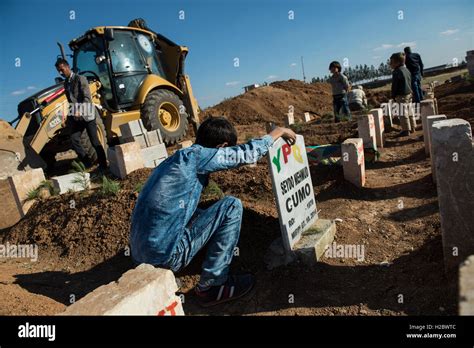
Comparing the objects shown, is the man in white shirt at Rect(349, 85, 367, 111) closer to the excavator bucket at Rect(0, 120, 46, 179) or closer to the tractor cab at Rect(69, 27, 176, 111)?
the tractor cab at Rect(69, 27, 176, 111)

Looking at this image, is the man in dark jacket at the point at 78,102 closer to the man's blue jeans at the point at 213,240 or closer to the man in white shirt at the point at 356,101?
the man's blue jeans at the point at 213,240

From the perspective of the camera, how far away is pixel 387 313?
7.93 ft

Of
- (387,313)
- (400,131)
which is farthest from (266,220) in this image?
(400,131)

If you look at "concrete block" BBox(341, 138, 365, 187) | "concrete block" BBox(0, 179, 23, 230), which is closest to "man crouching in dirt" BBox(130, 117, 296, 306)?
"concrete block" BBox(341, 138, 365, 187)

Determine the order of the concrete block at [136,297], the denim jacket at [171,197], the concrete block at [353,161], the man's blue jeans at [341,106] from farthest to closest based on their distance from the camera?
the man's blue jeans at [341,106] → the concrete block at [353,161] → the denim jacket at [171,197] → the concrete block at [136,297]

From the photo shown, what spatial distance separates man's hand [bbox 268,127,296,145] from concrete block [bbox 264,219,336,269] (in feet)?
2.90

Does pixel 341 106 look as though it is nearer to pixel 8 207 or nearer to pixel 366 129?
pixel 366 129

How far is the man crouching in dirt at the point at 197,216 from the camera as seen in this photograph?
8.56 ft

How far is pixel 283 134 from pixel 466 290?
6.34ft

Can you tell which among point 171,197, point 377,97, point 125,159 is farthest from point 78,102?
point 377,97

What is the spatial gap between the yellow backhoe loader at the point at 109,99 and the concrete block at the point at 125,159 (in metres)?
1.22

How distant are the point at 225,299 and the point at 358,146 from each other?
295 centimetres

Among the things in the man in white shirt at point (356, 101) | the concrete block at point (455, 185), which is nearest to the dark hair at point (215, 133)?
the concrete block at point (455, 185)

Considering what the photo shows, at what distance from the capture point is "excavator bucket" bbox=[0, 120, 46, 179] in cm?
665
